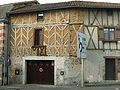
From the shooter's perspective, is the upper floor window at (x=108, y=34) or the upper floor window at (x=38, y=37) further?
the upper floor window at (x=38, y=37)

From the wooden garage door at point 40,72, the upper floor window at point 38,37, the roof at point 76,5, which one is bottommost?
the wooden garage door at point 40,72

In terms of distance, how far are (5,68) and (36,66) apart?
2.79 metres

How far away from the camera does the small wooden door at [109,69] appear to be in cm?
2539

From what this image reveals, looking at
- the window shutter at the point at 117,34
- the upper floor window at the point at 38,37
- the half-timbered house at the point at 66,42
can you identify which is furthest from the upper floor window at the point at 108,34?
the upper floor window at the point at 38,37

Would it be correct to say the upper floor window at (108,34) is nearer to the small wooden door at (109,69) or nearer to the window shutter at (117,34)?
the window shutter at (117,34)

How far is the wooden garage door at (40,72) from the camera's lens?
85.3ft

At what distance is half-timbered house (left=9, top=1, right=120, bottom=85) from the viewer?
2473cm

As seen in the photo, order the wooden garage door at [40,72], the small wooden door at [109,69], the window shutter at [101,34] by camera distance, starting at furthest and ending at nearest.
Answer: the wooden garage door at [40,72], the small wooden door at [109,69], the window shutter at [101,34]

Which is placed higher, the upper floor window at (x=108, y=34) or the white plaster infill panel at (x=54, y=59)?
the upper floor window at (x=108, y=34)

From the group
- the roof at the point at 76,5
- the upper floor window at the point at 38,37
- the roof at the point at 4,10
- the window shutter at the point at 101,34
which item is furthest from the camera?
the roof at the point at 4,10

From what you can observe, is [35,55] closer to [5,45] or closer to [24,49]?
[24,49]

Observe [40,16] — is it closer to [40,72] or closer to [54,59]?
[54,59]

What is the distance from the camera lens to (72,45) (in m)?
24.7

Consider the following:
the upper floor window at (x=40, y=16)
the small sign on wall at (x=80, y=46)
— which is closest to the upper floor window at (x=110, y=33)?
the small sign on wall at (x=80, y=46)
